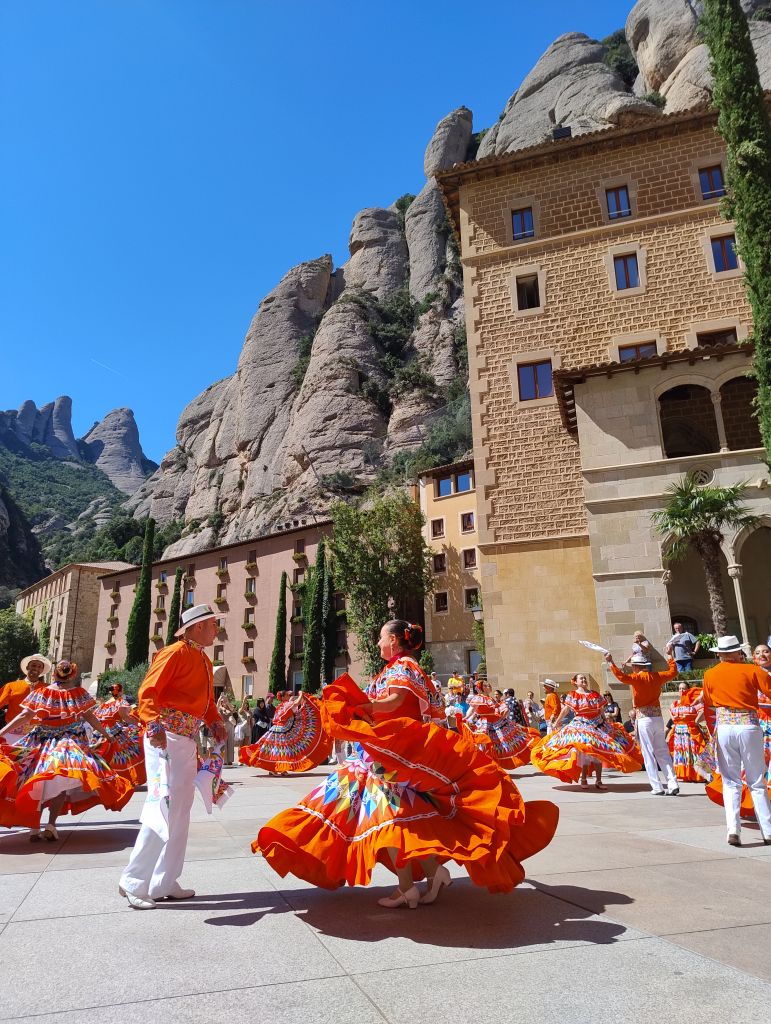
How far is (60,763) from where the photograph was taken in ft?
21.8

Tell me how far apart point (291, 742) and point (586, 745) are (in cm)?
681

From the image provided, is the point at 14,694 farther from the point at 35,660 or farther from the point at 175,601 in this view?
the point at 175,601

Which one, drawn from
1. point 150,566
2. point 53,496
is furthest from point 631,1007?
point 53,496

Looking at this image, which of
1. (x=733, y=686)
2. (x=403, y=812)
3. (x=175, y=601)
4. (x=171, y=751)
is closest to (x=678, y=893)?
(x=403, y=812)

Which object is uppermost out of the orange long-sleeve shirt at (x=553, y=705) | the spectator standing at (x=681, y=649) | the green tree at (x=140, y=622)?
the green tree at (x=140, y=622)

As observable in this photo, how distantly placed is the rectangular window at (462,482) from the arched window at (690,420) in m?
18.3

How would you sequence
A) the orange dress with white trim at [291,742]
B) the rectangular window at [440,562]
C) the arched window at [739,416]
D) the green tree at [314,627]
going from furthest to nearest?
the green tree at [314,627]
the rectangular window at [440,562]
the arched window at [739,416]
the orange dress with white trim at [291,742]

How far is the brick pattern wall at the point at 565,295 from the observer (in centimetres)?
2381

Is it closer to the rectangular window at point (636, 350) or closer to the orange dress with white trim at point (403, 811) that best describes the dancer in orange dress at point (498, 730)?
the orange dress with white trim at point (403, 811)

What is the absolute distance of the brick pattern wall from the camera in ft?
78.1

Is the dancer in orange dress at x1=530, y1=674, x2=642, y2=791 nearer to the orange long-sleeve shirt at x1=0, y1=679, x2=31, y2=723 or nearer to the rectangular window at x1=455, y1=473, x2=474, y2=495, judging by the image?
the orange long-sleeve shirt at x1=0, y1=679, x2=31, y2=723

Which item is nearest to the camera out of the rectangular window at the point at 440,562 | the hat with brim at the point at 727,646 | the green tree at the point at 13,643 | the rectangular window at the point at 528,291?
the hat with brim at the point at 727,646

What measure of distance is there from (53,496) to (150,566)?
9650 centimetres

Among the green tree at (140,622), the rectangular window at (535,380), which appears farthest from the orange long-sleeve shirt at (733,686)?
the green tree at (140,622)
